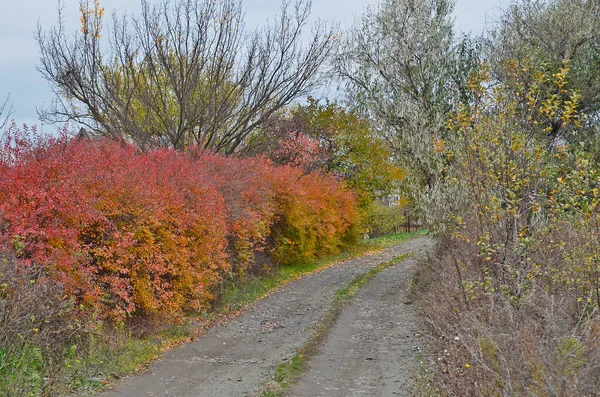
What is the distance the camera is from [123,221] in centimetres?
1103

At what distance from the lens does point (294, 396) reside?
848cm

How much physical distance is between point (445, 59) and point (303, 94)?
8228 mm

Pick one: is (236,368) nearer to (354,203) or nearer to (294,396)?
(294,396)

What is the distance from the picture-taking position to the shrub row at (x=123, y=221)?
8.87m

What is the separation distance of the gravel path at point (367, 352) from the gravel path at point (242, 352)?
0.34 metres

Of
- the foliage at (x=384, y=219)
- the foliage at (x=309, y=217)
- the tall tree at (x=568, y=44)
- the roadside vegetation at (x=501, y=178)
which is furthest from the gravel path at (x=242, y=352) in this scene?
the foliage at (x=384, y=219)

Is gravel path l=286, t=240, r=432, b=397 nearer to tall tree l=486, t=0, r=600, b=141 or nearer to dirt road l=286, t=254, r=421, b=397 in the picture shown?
dirt road l=286, t=254, r=421, b=397

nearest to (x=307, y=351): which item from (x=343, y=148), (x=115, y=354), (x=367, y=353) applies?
(x=367, y=353)

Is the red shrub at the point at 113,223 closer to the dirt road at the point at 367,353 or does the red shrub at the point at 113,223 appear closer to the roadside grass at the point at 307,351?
the roadside grass at the point at 307,351

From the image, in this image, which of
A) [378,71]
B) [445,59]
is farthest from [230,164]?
[445,59]

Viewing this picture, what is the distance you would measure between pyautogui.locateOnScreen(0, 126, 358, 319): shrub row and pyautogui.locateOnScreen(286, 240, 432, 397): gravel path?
3270 millimetres

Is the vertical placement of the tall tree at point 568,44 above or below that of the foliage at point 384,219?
above

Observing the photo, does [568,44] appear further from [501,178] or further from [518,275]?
[518,275]

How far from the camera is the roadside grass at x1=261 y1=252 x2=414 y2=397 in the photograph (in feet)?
29.3
